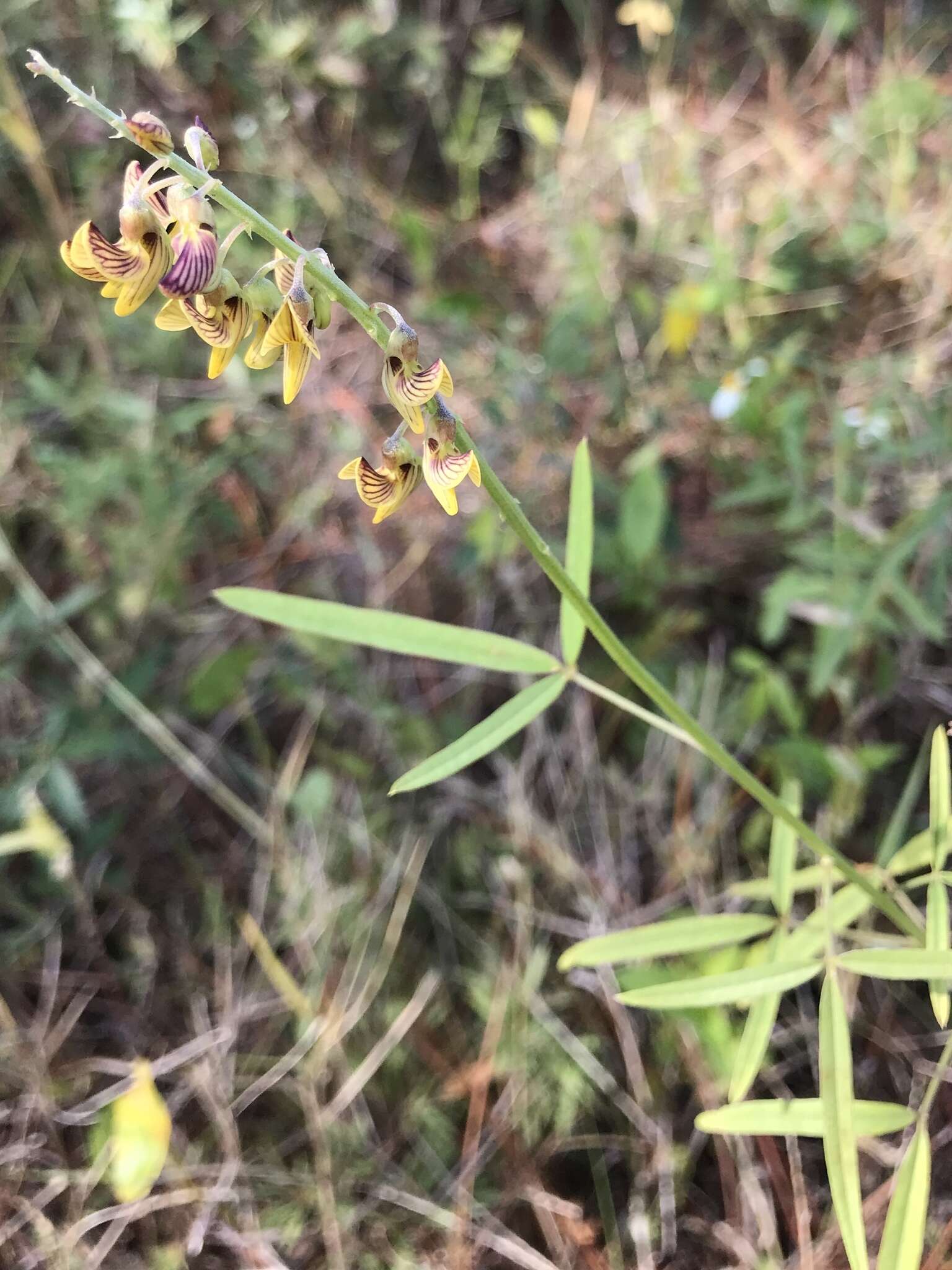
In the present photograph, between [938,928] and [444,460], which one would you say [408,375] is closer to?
[444,460]

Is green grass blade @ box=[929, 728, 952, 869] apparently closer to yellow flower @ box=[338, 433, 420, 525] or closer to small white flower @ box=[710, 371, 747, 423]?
yellow flower @ box=[338, 433, 420, 525]

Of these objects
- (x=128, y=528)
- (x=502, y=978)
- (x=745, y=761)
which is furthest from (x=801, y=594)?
(x=128, y=528)

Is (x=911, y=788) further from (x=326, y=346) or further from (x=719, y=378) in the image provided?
(x=326, y=346)

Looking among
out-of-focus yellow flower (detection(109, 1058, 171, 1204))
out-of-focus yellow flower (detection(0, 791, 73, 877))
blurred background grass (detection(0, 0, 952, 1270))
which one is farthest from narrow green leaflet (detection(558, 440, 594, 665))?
out-of-focus yellow flower (detection(109, 1058, 171, 1204))

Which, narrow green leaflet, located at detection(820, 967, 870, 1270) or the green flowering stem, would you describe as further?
narrow green leaflet, located at detection(820, 967, 870, 1270)

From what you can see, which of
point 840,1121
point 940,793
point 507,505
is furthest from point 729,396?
point 840,1121
